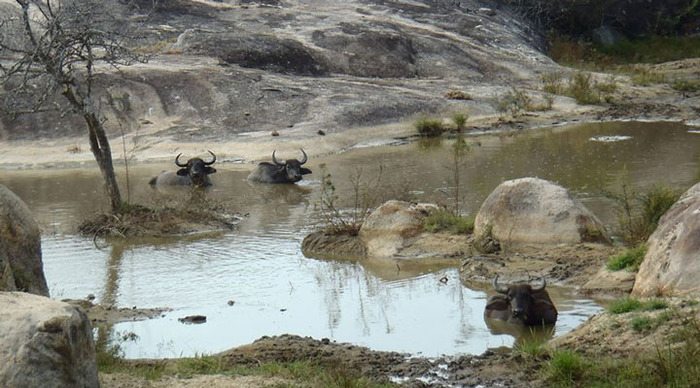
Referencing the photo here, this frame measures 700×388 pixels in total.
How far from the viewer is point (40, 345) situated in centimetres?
583

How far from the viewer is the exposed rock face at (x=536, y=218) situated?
12.9 metres

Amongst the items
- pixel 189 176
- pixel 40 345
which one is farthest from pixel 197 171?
pixel 40 345

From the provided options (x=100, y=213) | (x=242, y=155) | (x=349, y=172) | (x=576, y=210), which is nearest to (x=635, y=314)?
(x=576, y=210)

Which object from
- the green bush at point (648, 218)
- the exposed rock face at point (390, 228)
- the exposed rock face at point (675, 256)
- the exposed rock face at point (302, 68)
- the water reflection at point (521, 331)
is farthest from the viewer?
the exposed rock face at point (302, 68)

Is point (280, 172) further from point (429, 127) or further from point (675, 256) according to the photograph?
point (675, 256)

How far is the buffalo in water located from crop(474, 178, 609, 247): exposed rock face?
8724mm

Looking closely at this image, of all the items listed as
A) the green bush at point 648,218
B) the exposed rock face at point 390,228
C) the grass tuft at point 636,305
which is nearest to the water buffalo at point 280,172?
the exposed rock face at point 390,228

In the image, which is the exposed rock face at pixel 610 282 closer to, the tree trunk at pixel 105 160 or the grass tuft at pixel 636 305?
the grass tuft at pixel 636 305

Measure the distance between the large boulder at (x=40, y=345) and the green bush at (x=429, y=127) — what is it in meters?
20.9

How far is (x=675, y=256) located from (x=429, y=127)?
17397 mm

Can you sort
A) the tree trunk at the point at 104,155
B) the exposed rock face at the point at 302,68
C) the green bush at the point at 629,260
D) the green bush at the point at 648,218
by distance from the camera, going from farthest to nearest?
1. the exposed rock face at the point at 302,68
2. the tree trunk at the point at 104,155
3. the green bush at the point at 648,218
4. the green bush at the point at 629,260

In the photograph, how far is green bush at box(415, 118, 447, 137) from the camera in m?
26.6

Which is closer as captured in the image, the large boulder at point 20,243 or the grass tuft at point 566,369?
the grass tuft at point 566,369

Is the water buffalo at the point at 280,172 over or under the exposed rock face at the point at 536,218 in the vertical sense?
under
